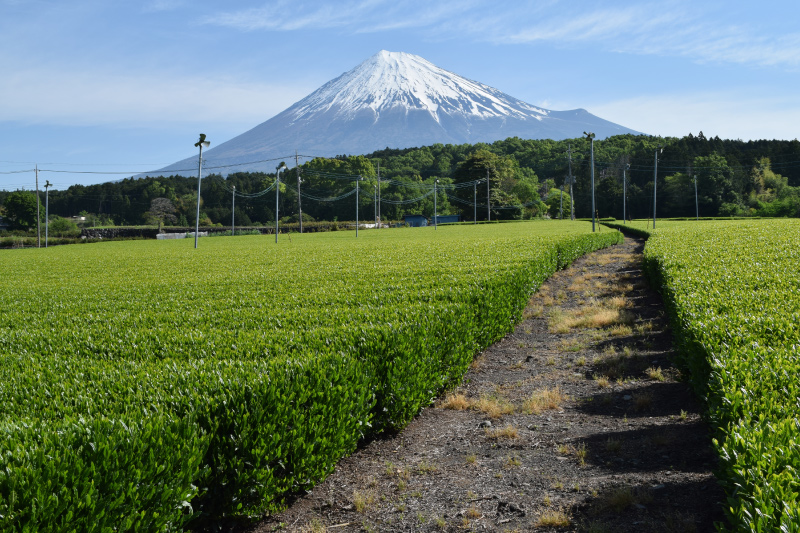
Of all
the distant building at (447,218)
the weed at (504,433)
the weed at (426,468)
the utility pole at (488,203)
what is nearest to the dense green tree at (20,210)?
the distant building at (447,218)

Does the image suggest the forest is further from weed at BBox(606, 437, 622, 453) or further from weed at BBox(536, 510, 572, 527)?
weed at BBox(536, 510, 572, 527)

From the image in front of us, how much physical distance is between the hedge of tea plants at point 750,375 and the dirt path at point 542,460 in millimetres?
737

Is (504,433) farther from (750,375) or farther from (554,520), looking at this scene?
(750,375)

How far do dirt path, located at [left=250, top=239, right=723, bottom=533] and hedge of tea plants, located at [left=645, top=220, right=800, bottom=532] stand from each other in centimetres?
74

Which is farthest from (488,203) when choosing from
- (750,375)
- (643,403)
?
(750,375)

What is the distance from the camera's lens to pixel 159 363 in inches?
255

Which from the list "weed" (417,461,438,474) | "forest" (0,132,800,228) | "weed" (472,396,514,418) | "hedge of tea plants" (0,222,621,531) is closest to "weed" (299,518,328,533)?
"hedge of tea plants" (0,222,621,531)

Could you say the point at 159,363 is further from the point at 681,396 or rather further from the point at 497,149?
the point at 497,149

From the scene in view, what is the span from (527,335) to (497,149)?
14730 centimetres

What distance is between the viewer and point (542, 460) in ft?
20.7

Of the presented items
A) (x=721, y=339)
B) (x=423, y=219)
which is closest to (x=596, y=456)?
(x=721, y=339)

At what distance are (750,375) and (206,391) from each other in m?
4.81

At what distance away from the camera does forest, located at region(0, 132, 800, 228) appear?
101 m

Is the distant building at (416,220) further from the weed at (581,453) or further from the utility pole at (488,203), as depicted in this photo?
the weed at (581,453)
